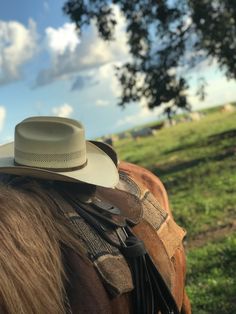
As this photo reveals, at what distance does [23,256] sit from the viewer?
1964 millimetres

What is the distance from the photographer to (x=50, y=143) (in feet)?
7.75

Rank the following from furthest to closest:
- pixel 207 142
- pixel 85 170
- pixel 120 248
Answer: pixel 207 142
pixel 85 170
pixel 120 248

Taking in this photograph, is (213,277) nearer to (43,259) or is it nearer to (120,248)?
(120,248)

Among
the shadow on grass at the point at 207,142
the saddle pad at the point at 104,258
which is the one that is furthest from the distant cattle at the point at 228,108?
the saddle pad at the point at 104,258

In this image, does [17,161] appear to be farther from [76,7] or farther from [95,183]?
[76,7]

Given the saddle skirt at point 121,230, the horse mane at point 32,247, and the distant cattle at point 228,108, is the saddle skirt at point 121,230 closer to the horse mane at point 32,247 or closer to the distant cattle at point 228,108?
the horse mane at point 32,247

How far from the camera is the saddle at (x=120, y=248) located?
7.09 ft

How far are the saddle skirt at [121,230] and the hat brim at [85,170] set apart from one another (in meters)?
0.09

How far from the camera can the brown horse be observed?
1.90 metres

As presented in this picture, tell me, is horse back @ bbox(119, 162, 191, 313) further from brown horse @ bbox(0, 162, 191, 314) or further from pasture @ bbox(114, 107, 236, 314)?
pasture @ bbox(114, 107, 236, 314)

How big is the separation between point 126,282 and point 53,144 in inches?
26.1

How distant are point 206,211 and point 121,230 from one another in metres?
5.25

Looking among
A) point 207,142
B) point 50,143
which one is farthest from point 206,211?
point 207,142

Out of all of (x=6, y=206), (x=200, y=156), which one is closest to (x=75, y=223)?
(x=6, y=206)
